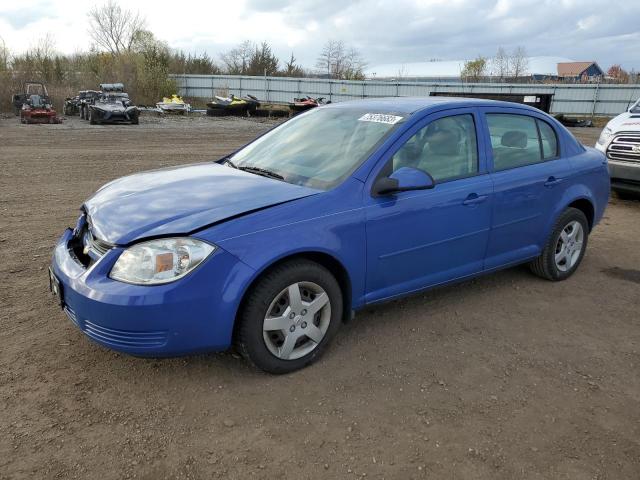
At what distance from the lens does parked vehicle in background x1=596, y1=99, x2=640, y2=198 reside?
780cm

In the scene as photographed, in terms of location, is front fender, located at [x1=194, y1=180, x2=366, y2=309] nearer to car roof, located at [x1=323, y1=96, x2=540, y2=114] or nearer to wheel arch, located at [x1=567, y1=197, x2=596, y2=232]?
car roof, located at [x1=323, y1=96, x2=540, y2=114]

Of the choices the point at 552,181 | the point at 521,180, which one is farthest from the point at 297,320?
the point at 552,181

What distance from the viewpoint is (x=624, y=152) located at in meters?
7.93

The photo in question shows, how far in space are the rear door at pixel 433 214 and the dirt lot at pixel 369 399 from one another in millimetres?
439

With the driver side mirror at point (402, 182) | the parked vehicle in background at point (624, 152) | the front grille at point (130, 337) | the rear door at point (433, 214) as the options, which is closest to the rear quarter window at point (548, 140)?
the rear door at point (433, 214)

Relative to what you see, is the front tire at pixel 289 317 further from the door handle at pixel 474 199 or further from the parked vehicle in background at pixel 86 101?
the parked vehicle in background at pixel 86 101

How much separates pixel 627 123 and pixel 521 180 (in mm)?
5188

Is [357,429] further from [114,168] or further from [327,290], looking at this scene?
[114,168]

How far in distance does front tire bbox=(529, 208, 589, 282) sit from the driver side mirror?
1.88 m

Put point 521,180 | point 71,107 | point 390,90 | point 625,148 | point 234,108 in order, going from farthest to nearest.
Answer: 1. point 390,90
2. point 234,108
3. point 71,107
4. point 625,148
5. point 521,180

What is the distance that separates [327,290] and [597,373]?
1.78 meters

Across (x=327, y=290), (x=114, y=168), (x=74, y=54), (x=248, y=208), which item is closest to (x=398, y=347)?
(x=327, y=290)

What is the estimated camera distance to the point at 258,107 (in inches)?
1249

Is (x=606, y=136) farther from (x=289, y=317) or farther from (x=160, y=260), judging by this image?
(x=160, y=260)
